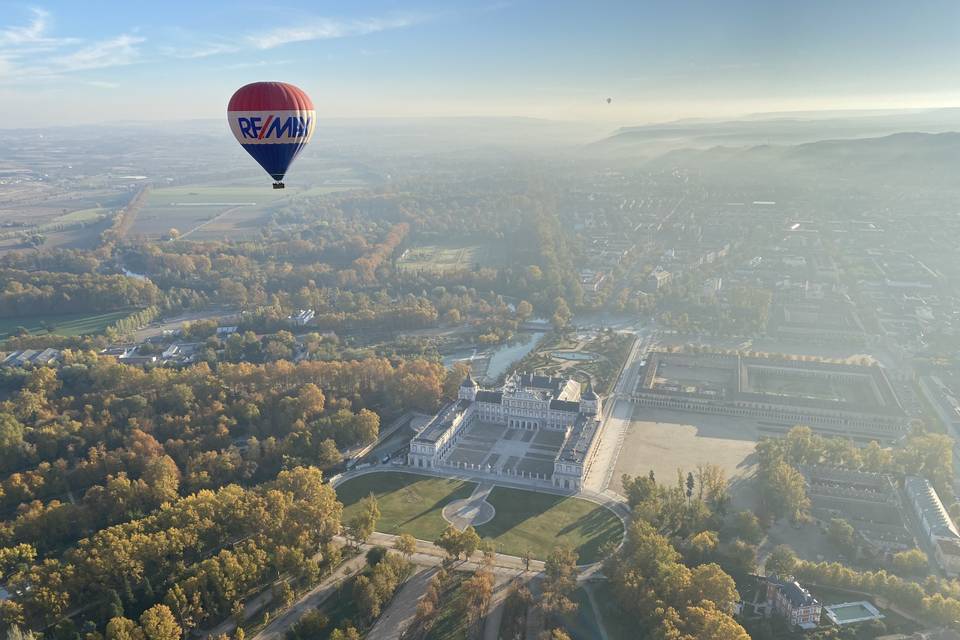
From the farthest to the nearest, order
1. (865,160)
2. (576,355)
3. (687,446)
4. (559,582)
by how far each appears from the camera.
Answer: (576,355) < (865,160) < (687,446) < (559,582)

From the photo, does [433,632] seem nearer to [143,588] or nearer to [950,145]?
[143,588]

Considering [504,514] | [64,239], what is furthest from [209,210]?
[504,514]

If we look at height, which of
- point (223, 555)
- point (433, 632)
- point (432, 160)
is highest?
point (432, 160)

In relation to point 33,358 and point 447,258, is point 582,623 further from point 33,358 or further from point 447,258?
point 447,258

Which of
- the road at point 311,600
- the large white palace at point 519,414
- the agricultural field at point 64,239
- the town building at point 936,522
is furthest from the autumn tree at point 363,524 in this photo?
the agricultural field at point 64,239

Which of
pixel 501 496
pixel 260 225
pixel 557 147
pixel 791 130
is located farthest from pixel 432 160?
pixel 501 496

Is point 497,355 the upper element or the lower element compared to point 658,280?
lower

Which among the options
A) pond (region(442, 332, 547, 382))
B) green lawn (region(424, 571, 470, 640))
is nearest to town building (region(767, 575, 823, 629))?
green lawn (region(424, 571, 470, 640))

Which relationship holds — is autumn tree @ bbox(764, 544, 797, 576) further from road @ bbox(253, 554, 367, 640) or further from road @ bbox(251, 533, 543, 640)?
road @ bbox(253, 554, 367, 640)
